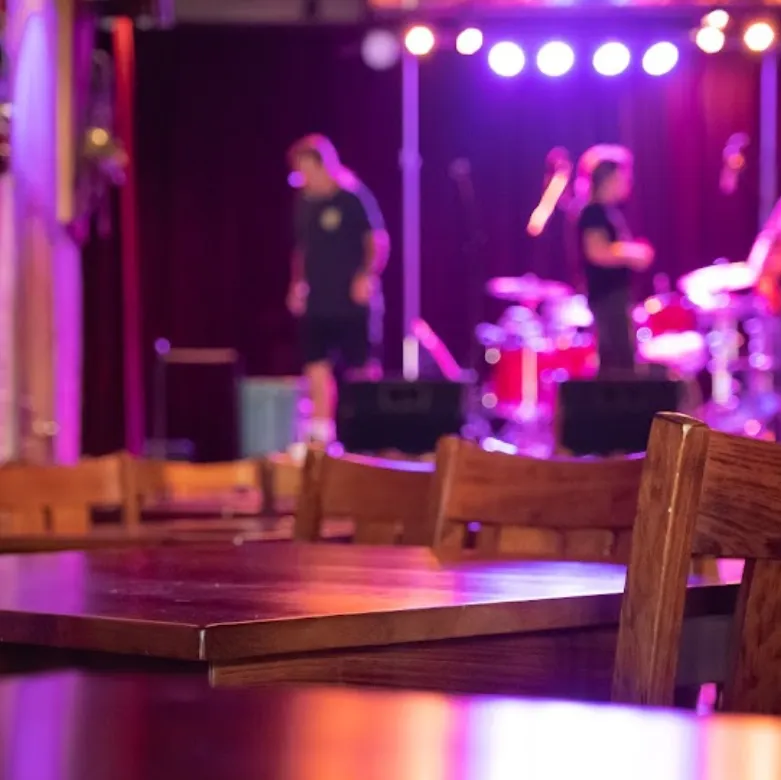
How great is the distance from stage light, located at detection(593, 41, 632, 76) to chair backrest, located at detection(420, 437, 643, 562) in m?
6.55

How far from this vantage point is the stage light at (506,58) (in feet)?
26.8

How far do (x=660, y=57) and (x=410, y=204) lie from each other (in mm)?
1575

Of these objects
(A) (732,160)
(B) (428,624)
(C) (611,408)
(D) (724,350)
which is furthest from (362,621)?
(A) (732,160)

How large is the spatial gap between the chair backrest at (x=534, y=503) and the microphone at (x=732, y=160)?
7289mm

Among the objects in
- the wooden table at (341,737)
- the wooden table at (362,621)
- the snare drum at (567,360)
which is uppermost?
the snare drum at (567,360)

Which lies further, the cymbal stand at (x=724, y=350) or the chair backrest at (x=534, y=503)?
the cymbal stand at (x=724, y=350)

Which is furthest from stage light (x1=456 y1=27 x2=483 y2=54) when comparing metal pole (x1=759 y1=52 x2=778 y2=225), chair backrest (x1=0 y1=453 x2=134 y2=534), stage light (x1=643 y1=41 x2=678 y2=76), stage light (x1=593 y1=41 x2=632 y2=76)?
chair backrest (x1=0 y1=453 x2=134 y2=534)

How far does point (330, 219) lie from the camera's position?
7.36m

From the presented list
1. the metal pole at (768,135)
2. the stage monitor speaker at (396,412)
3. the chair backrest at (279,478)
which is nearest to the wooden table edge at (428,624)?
the chair backrest at (279,478)

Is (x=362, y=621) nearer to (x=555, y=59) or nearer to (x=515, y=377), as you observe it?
(x=515, y=377)

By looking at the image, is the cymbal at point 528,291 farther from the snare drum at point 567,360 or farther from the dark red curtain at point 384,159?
the dark red curtain at point 384,159

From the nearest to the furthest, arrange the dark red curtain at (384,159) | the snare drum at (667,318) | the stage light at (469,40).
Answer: the snare drum at (667,318) < the stage light at (469,40) < the dark red curtain at (384,159)

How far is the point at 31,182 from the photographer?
5336 mm

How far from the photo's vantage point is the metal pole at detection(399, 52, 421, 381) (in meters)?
8.97
